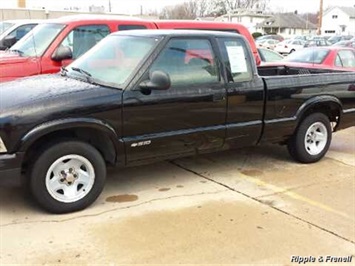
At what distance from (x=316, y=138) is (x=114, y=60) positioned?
317 centimetres

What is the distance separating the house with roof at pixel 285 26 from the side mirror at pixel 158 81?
96.1 metres

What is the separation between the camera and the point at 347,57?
12.2 m

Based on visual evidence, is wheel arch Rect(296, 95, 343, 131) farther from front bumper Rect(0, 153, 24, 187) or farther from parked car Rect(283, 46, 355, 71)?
parked car Rect(283, 46, 355, 71)

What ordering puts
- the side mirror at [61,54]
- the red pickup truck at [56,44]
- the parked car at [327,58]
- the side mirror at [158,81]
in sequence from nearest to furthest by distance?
the side mirror at [158,81], the red pickup truck at [56,44], the side mirror at [61,54], the parked car at [327,58]

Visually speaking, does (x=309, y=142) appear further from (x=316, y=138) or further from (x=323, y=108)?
(x=323, y=108)

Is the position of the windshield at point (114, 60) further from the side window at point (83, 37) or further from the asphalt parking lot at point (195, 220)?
the side window at point (83, 37)

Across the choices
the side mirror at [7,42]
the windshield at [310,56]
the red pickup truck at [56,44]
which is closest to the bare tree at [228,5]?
the windshield at [310,56]

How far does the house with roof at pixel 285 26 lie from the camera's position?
321ft

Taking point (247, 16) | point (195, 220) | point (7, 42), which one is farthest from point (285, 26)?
point (195, 220)

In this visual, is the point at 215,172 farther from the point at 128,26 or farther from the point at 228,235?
the point at 128,26

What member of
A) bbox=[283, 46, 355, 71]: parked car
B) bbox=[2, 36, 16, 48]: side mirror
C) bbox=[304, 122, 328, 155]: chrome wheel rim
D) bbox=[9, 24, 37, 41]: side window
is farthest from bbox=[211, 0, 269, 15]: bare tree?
bbox=[304, 122, 328, 155]: chrome wheel rim

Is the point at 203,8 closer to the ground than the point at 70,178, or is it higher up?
higher up

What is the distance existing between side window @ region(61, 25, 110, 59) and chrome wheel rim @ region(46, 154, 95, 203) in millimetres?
3254

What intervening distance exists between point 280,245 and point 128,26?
17.0 ft
